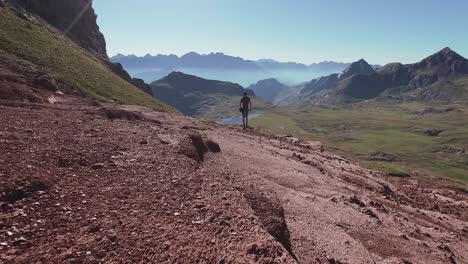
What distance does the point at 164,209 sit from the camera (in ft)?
37.8

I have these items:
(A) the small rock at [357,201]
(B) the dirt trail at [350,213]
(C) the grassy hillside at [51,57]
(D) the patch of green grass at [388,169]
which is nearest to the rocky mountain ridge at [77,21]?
(C) the grassy hillside at [51,57]

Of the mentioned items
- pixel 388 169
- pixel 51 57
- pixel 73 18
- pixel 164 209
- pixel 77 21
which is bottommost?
pixel 388 169

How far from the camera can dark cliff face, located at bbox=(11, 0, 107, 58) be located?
10134 centimetres

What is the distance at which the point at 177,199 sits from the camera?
1230 cm

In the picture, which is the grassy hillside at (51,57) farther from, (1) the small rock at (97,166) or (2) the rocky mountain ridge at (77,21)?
(1) the small rock at (97,166)

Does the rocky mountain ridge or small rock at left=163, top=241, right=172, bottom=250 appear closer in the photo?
small rock at left=163, top=241, right=172, bottom=250

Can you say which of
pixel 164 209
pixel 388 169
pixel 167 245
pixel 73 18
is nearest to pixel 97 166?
pixel 164 209

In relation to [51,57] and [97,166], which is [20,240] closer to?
[97,166]

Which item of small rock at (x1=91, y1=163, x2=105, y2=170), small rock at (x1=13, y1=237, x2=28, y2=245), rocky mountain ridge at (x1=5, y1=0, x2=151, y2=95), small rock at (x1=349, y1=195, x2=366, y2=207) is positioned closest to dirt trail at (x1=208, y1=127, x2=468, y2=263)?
small rock at (x1=349, y1=195, x2=366, y2=207)

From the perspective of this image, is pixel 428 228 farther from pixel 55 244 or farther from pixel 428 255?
pixel 55 244

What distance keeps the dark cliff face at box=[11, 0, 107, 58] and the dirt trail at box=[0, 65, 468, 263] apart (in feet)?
291

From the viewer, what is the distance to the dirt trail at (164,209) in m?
9.45

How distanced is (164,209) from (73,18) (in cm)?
12688

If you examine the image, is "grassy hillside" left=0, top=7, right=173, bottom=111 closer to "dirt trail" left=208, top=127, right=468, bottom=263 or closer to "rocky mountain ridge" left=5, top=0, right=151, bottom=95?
"rocky mountain ridge" left=5, top=0, right=151, bottom=95
